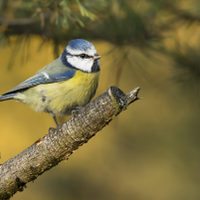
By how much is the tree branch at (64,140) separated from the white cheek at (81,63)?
1.28 ft

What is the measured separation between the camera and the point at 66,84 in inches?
47.6

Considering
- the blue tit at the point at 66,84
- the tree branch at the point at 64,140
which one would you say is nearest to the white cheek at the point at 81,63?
the blue tit at the point at 66,84

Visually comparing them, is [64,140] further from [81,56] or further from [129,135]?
[129,135]

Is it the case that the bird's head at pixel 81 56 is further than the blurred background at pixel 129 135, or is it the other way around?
the blurred background at pixel 129 135

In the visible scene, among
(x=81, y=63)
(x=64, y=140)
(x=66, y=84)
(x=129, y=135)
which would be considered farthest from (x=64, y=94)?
(x=129, y=135)

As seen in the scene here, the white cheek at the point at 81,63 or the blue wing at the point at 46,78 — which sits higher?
the white cheek at the point at 81,63

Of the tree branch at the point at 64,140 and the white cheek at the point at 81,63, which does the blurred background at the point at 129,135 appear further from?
the tree branch at the point at 64,140

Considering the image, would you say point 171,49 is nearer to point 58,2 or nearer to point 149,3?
point 149,3

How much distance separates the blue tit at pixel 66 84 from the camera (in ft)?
3.96

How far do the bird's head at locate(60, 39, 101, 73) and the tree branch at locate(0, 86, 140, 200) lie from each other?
1.30 ft

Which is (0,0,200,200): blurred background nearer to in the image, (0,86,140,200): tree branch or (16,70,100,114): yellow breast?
(16,70,100,114): yellow breast

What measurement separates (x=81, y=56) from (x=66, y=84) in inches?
6.0

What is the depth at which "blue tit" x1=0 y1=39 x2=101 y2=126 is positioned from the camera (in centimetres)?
121

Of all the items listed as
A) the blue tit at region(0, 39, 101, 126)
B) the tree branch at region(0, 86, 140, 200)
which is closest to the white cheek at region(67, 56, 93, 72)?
the blue tit at region(0, 39, 101, 126)
